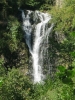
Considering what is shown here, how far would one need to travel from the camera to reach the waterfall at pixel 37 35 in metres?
17.8

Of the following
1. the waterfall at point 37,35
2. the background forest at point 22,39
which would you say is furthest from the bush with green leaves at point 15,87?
the waterfall at point 37,35

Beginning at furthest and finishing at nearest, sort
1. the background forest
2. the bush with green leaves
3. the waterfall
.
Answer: the waterfall
the background forest
the bush with green leaves

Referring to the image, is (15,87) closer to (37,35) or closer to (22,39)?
(22,39)

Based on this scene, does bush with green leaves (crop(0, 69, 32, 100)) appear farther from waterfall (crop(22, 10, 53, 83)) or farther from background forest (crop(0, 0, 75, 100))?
waterfall (crop(22, 10, 53, 83))

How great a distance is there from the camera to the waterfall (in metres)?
17.8

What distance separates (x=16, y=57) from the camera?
17344 millimetres

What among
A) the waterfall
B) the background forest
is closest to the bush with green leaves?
the background forest

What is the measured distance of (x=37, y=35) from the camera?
18.5 meters

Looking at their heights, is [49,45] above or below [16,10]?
below

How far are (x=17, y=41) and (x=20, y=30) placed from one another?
77 centimetres

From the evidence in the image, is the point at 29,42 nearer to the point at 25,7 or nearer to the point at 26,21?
the point at 26,21

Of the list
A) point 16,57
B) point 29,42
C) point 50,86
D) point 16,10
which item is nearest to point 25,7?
point 16,10

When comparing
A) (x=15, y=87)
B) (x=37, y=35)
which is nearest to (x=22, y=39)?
(x=37, y=35)

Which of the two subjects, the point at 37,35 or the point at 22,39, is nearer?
the point at 22,39
